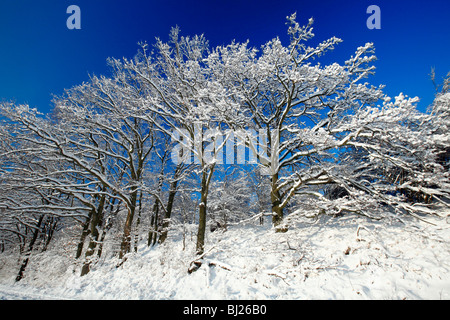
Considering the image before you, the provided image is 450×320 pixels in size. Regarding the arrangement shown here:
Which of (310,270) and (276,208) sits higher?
(276,208)

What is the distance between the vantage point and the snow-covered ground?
4.33m

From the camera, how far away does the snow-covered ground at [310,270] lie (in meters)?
4.33

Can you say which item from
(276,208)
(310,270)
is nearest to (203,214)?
(276,208)

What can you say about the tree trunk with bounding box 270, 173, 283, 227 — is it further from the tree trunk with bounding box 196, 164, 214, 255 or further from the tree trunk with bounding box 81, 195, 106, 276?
the tree trunk with bounding box 81, 195, 106, 276

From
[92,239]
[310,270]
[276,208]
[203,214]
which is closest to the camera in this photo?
[310,270]

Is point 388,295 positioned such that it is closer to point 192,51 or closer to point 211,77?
point 211,77

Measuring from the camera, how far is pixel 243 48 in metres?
10.1

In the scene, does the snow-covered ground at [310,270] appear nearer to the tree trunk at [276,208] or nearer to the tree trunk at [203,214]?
the tree trunk at [203,214]

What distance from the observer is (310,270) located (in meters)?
5.19

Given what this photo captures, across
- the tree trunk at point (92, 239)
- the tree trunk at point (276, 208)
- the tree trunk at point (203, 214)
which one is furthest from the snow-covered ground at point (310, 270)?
the tree trunk at point (92, 239)

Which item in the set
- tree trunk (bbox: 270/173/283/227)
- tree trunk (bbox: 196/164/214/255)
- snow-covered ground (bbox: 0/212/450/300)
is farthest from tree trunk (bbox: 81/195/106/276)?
tree trunk (bbox: 270/173/283/227)

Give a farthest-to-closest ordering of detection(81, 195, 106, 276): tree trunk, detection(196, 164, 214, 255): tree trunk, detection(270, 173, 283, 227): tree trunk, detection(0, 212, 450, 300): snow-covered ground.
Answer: detection(81, 195, 106, 276): tree trunk < detection(270, 173, 283, 227): tree trunk < detection(196, 164, 214, 255): tree trunk < detection(0, 212, 450, 300): snow-covered ground

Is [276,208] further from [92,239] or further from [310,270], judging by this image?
[92,239]
